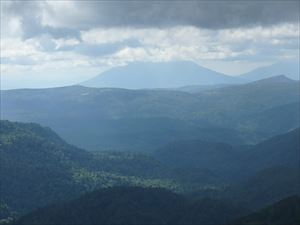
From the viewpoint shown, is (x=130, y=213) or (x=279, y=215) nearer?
(x=279, y=215)

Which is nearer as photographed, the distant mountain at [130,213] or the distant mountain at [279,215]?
the distant mountain at [279,215]

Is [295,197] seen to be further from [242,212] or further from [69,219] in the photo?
[69,219]

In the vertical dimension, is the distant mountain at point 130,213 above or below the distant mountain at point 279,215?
below

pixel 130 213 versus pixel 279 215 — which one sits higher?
pixel 279 215

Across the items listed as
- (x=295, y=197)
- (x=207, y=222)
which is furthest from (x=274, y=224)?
(x=207, y=222)
